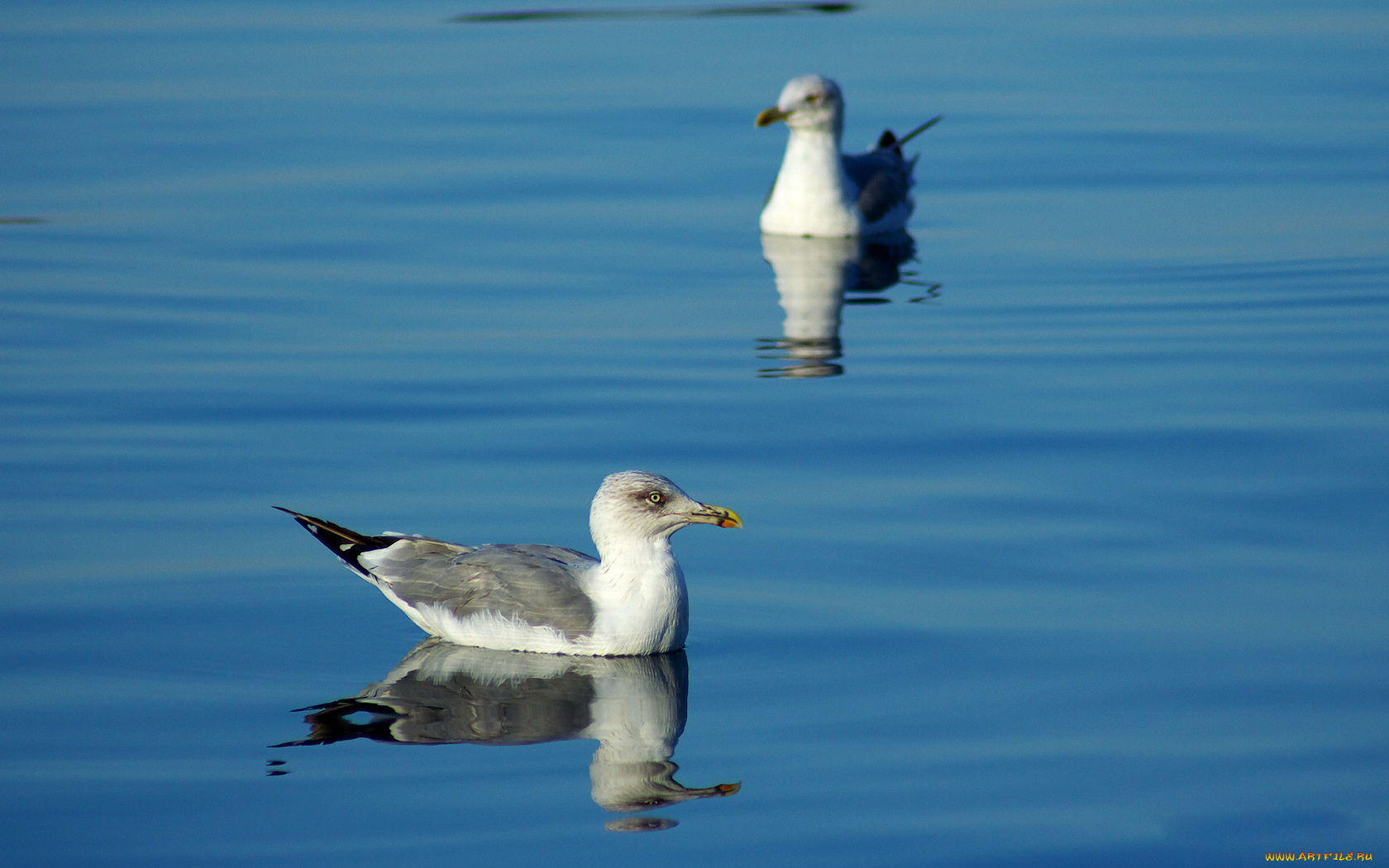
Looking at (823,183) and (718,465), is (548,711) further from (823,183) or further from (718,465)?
(823,183)

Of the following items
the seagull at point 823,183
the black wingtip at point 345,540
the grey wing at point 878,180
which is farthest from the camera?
the grey wing at point 878,180

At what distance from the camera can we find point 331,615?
838 cm

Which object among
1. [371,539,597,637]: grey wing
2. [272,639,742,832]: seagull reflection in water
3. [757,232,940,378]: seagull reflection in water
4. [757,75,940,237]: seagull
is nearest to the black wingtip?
[371,539,597,637]: grey wing

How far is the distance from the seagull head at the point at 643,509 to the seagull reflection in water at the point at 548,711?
1.70 feet

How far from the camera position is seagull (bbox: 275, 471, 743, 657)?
7.96 m

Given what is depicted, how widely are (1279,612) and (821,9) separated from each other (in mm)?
20132

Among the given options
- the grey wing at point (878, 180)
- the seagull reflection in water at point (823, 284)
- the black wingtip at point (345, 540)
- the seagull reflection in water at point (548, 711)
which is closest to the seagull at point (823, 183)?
the grey wing at point (878, 180)

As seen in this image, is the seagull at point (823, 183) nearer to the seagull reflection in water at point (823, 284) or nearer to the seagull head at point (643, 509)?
the seagull reflection in water at point (823, 284)

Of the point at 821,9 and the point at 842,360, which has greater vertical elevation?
the point at 821,9

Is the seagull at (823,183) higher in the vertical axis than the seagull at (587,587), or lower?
higher

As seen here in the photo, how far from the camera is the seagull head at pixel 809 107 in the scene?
16812 mm

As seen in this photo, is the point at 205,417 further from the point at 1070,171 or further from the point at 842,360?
the point at 1070,171

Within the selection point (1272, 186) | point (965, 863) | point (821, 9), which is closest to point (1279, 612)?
point (965, 863)

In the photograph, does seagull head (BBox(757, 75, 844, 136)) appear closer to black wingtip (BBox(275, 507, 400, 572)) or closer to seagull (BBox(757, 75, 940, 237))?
seagull (BBox(757, 75, 940, 237))
